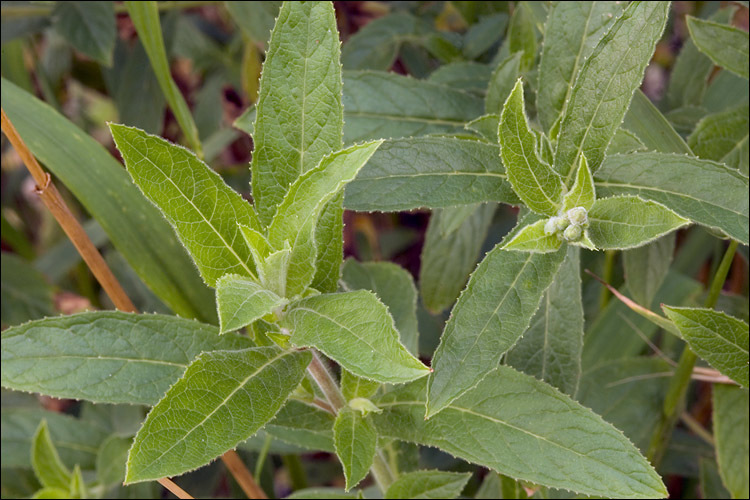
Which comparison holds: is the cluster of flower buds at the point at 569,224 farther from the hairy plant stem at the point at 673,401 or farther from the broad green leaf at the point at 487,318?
the hairy plant stem at the point at 673,401

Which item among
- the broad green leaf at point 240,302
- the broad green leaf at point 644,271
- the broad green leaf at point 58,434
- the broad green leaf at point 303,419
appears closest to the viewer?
the broad green leaf at point 240,302

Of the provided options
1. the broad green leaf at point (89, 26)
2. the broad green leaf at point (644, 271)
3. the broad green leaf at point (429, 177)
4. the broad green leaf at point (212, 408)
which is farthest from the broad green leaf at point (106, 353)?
the broad green leaf at point (89, 26)

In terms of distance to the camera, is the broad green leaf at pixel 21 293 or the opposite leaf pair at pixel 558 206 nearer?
the opposite leaf pair at pixel 558 206

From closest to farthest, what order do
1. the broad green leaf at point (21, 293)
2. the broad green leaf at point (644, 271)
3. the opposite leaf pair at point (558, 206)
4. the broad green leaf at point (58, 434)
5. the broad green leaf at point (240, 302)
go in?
the broad green leaf at point (240, 302) < the opposite leaf pair at point (558, 206) < the broad green leaf at point (644, 271) < the broad green leaf at point (58, 434) < the broad green leaf at point (21, 293)

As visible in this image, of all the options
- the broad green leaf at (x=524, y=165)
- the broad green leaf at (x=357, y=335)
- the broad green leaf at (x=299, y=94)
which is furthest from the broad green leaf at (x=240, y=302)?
the broad green leaf at (x=524, y=165)

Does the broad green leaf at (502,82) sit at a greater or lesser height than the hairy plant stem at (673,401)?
greater

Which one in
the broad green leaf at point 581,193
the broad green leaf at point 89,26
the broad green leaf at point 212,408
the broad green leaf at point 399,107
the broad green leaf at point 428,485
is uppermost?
the broad green leaf at point 89,26

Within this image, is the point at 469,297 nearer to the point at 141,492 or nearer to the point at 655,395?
the point at 655,395

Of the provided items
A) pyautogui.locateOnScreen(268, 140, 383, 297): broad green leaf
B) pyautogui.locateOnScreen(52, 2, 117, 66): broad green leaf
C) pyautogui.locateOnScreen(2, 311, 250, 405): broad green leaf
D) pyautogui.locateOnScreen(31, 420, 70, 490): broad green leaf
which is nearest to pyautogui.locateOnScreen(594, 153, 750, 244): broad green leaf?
pyautogui.locateOnScreen(268, 140, 383, 297): broad green leaf
